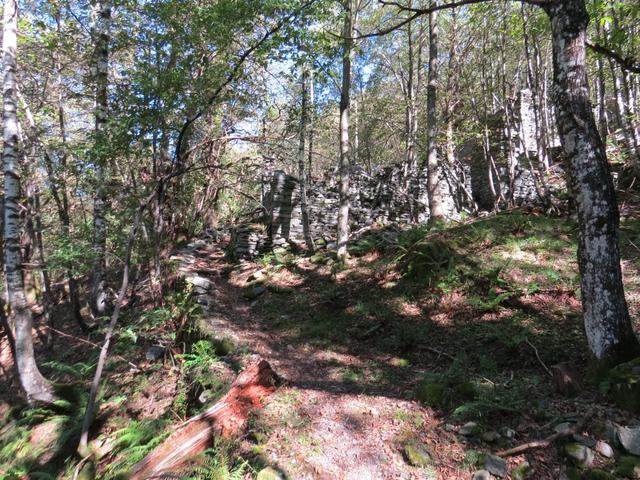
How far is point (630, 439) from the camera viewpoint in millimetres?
2664

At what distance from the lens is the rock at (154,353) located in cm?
652

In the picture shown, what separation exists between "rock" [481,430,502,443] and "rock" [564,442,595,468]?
20.4 inches

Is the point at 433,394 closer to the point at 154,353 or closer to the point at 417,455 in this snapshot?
the point at 417,455

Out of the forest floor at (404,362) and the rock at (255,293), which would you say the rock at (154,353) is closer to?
the forest floor at (404,362)

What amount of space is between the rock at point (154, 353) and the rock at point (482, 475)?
5.69 metres

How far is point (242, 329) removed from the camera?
7.03 meters

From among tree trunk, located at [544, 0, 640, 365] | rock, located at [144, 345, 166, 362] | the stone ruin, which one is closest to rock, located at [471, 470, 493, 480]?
tree trunk, located at [544, 0, 640, 365]

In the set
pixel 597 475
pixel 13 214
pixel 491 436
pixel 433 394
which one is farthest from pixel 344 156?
pixel 597 475

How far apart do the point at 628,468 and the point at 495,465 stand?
89 centimetres

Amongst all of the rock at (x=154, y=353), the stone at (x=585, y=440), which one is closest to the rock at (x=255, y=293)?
the rock at (x=154, y=353)

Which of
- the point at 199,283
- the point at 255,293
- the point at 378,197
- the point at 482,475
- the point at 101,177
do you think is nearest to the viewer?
the point at 482,475

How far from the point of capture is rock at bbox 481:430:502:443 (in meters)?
3.12

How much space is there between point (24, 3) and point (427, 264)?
42.6 ft

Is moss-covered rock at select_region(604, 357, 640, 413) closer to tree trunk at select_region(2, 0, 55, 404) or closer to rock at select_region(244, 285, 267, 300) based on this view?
rock at select_region(244, 285, 267, 300)
